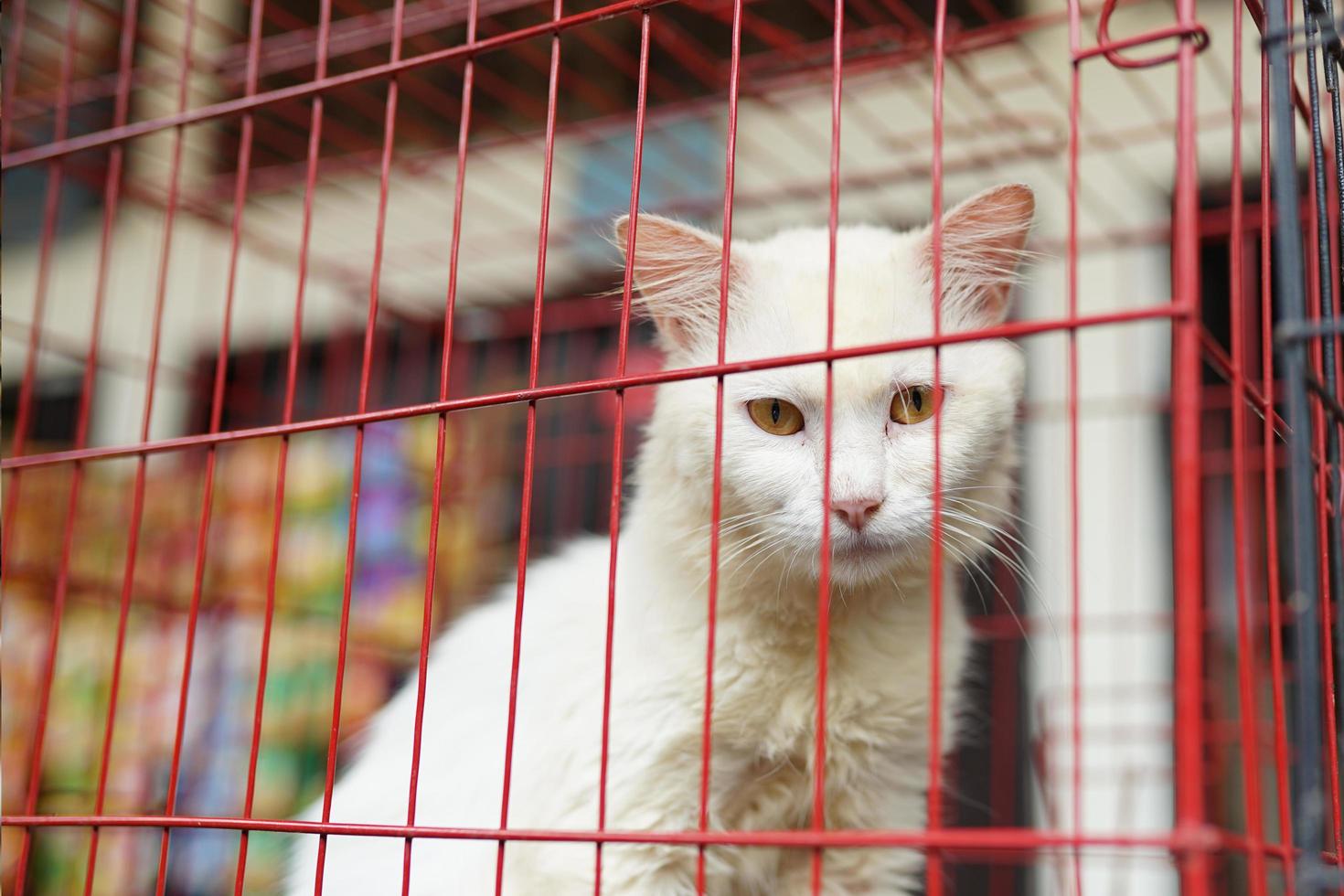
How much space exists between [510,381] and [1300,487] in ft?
9.18

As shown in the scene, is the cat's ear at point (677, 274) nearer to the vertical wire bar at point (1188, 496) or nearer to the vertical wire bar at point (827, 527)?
the vertical wire bar at point (827, 527)

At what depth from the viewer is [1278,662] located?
0.96 meters

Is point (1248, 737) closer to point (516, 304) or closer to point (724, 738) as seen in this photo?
point (724, 738)

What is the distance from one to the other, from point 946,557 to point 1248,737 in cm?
51

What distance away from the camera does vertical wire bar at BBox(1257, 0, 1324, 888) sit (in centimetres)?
77

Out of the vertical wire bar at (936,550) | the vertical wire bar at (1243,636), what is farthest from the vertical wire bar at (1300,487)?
the vertical wire bar at (936,550)

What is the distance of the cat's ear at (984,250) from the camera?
44.8 inches

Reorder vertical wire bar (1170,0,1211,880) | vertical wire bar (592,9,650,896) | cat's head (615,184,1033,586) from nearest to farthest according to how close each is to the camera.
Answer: vertical wire bar (1170,0,1211,880)
vertical wire bar (592,9,650,896)
cat's head (615,184,1033,586)

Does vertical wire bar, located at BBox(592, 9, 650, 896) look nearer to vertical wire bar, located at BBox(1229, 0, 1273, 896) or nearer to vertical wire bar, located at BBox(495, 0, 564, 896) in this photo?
vertical wire bar, located at BBox(495, 0, 564, 896)

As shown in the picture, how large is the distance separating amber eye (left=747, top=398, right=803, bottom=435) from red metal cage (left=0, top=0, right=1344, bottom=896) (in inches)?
6.9

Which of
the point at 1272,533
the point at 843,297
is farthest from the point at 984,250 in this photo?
the point at 1272,533

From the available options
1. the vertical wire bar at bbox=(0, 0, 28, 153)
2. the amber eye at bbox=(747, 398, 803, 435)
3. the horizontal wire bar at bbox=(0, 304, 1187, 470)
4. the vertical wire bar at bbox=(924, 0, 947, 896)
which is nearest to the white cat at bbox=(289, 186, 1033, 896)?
the amber eye at bbox=(747, 398, 803, 435)

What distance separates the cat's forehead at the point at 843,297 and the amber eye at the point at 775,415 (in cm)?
7

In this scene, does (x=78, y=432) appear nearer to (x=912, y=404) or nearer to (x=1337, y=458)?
(x=912, y=404)
